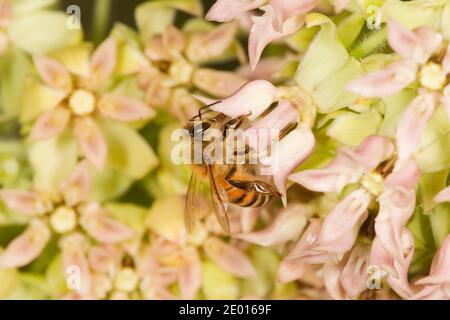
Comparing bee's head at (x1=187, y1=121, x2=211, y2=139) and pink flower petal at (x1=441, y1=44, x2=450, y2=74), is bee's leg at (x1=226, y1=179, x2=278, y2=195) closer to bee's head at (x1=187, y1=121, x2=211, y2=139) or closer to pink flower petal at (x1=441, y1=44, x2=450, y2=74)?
bee's head at (x1=187, y1=121, x2=211, y2=139)

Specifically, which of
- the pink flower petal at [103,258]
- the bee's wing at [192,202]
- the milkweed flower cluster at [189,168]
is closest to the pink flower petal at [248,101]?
the milkweed flower cluster at [189,168]

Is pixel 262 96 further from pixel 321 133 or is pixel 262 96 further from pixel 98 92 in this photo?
pixel 98 92

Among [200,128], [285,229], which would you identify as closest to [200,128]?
[200,128]

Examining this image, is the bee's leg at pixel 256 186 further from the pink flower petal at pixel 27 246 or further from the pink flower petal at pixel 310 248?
the pink flower petal at pixel 27 246

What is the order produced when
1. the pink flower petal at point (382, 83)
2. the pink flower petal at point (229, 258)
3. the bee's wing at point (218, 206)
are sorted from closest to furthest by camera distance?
the pink flower petal at point (382, 83), the bee's wing at point (218, 206), the pink flower petal at point (229, 258)

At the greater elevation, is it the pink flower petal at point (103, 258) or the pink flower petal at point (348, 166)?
the pink flower petal at point (348, 166)

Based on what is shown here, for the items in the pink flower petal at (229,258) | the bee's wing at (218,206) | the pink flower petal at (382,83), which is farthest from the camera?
the pink flower petal at (229,258)

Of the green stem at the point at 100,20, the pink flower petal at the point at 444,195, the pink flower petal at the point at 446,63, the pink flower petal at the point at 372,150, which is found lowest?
the pink flower petal at the point at 444,195

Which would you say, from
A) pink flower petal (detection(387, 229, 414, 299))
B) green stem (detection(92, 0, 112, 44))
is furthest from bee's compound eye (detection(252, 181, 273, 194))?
green stem (detection(92, 0, 112, 44))
